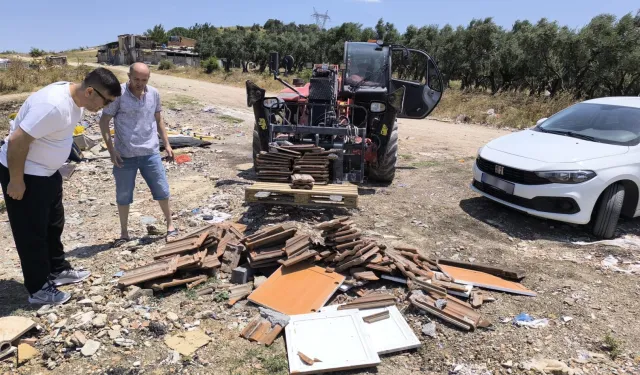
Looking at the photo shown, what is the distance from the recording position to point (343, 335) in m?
3.08

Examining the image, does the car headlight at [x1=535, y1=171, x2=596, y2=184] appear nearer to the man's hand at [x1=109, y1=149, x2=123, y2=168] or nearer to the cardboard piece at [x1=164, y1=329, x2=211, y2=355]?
the cardboard piece at [x1=164, y1=329, x2=211, y2=355]

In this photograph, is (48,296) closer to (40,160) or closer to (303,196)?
(40,160)

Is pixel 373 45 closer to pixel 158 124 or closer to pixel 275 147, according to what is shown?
pixel 275 147

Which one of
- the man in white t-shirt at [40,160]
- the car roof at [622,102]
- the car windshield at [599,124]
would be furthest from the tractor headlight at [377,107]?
the man in white t-shirt at [40,160]

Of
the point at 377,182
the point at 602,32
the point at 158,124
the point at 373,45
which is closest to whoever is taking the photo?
the point at 158,124

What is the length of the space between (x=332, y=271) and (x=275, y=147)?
94.6 inches

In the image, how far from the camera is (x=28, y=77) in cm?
1623

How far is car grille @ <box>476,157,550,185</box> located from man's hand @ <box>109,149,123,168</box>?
4585 millimetres

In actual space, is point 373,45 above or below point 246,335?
above

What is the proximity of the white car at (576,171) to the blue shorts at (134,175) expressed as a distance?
422 cm

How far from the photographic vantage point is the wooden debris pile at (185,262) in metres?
3.71

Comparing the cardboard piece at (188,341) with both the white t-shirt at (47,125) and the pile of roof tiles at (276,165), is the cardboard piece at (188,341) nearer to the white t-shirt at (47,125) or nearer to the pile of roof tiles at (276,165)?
the white t-shirt at (47,125)

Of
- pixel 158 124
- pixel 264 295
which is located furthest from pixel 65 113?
pixel 264 295

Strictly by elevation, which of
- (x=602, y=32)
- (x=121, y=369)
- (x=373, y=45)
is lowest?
(x=121, y=369)
